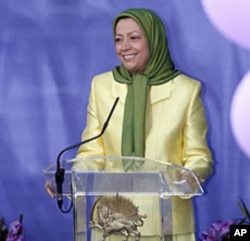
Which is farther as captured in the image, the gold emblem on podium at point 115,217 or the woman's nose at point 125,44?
the woman's nose at point 125,44

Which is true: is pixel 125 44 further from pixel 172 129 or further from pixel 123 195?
pixel 123 195

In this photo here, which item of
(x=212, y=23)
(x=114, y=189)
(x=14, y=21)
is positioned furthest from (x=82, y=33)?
(x=114, y=189)

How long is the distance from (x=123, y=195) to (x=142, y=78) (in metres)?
0.81

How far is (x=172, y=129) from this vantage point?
9.72ft

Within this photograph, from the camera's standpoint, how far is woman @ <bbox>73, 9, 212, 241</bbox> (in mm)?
2967

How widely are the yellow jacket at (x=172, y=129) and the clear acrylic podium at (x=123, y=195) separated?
532 mm

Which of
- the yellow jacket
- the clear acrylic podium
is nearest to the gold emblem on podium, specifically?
the clear acrylic podium

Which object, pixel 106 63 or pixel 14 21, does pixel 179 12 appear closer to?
pixel 106 63

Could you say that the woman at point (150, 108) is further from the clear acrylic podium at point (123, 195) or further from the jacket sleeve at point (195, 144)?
the clear acrylic podium at point (123, 195)

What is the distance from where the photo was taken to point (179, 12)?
129 inches

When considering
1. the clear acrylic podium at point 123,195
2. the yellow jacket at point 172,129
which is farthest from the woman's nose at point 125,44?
the clear acrylic podium at point 123,195

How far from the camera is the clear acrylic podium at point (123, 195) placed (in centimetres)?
231

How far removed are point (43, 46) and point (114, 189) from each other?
1.24m

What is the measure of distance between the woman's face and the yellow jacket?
0.11 m
